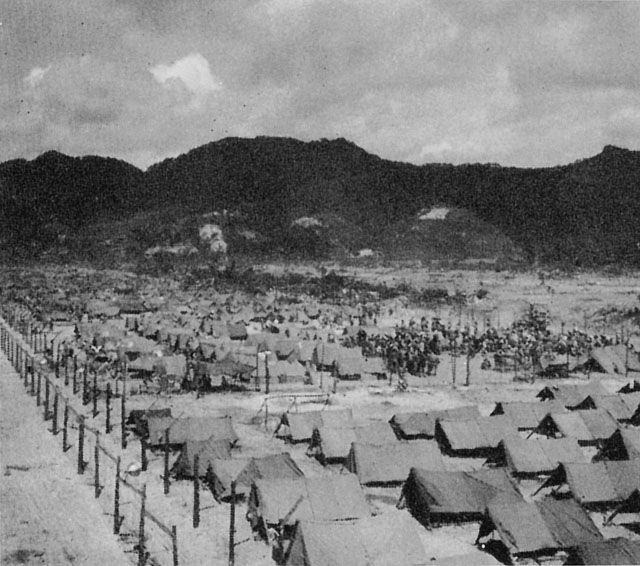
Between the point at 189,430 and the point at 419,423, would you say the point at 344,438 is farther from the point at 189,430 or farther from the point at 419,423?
the point at 189,430

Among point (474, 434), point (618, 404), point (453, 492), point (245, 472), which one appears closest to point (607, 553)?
point (453, 492)

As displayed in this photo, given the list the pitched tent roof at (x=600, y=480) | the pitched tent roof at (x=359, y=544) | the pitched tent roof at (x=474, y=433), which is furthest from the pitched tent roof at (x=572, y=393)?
the pitched tent roof at (x=359, y=544)

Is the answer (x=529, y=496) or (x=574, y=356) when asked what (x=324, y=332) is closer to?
(x=574, y=356)

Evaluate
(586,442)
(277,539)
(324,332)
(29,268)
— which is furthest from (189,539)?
(29,268)

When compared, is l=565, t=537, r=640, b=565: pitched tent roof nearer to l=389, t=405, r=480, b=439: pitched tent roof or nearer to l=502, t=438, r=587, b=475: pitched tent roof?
l=502, t=438, r=587, b=475: pitched tent roof

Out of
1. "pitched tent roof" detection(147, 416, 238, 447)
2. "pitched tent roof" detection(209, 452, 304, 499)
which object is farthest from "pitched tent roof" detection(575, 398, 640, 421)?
"pitched tent roof" detection(147, 416, 238, 447)

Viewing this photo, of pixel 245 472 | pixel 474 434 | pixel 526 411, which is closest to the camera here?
pixel 245 472
